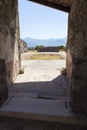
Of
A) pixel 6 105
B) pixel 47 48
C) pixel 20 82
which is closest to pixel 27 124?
pixel 6 105

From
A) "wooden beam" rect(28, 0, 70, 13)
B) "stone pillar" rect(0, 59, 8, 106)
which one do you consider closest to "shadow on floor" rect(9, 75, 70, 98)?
"stone pillar" rect(0, 59, 8, 106)

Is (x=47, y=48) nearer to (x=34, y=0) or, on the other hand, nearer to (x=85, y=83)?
(x=34, y=0)

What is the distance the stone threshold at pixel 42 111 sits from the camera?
3.00 metres

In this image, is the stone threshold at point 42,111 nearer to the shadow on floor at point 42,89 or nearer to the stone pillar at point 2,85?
the stone pillar at point 2,85

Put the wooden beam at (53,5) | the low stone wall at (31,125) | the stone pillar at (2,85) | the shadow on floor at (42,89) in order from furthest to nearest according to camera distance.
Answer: the wooden beam at (53,5)
the shadow on floor at (42,89)
the stone pillar at (2,85)
the low stone wall at (31,125)

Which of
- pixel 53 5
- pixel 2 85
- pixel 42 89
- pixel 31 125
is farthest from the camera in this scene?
pixel 53 5

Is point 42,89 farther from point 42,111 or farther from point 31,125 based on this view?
point 31,125

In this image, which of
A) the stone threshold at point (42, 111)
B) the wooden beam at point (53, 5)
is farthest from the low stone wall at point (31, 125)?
the wooden beam at point (53, 5)

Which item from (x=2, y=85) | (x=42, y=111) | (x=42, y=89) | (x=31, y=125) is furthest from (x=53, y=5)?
(x=31, y=125)

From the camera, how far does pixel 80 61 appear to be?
3061mm

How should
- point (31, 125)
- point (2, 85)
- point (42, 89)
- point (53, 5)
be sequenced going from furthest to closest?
point (53, 5)
point (42, 89)
point (2, 85)
point (31, 125)

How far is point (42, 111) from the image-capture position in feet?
10.4

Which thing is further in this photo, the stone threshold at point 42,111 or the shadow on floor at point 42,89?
the shadow on floor at point 42,89

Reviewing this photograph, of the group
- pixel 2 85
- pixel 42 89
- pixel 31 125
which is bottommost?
pixel 31 125
